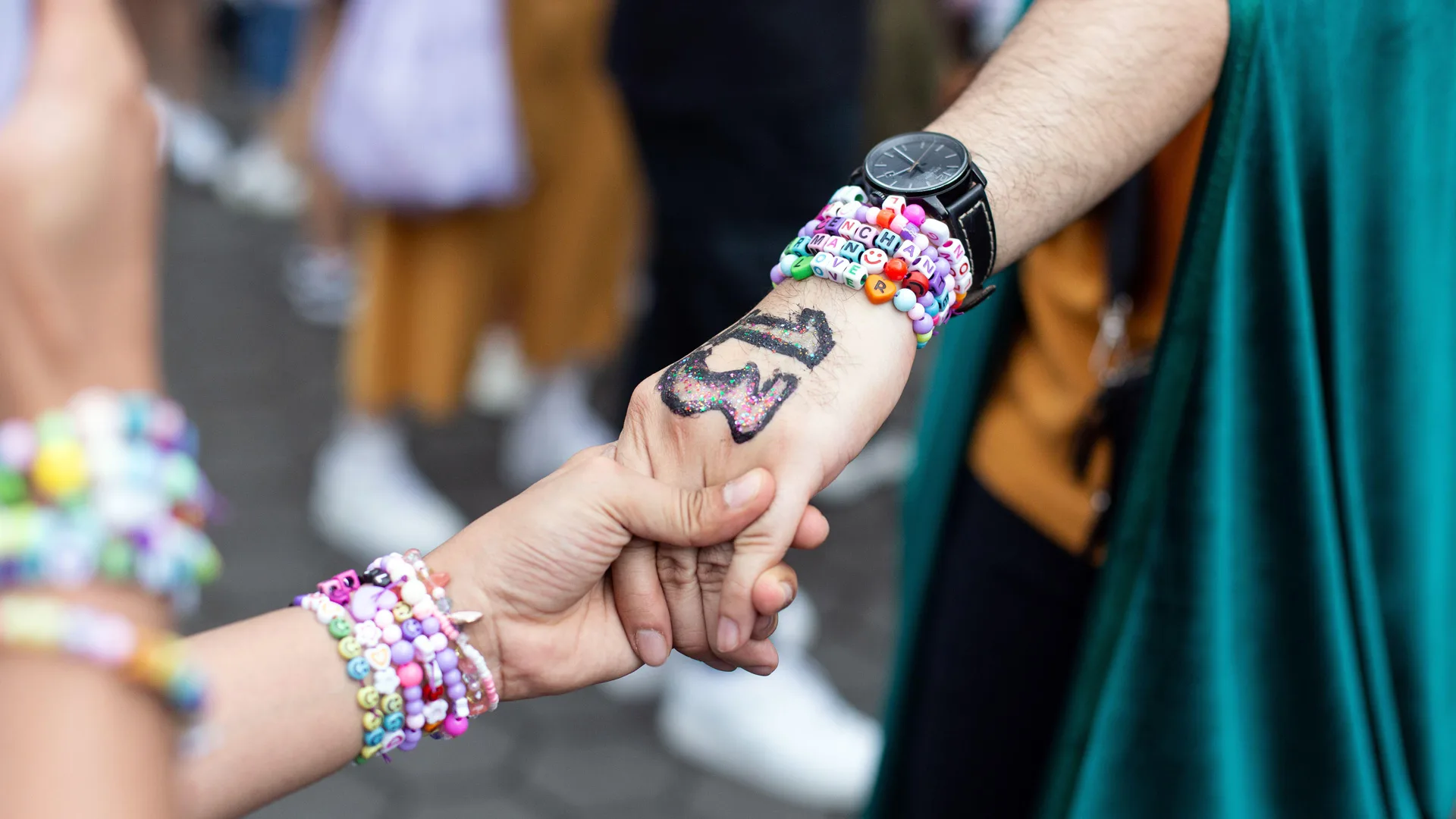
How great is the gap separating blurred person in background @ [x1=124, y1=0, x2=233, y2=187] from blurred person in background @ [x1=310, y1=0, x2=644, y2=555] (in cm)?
326

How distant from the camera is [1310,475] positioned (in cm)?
119

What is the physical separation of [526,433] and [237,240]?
269cm

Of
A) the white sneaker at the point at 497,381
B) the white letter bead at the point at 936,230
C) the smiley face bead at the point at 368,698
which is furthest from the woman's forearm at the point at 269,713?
the white sneaker at the point at 497,381

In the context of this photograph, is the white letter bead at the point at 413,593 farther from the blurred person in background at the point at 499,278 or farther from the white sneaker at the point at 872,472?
the white sneaker at the point at 872,472

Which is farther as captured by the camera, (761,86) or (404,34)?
(404,34)

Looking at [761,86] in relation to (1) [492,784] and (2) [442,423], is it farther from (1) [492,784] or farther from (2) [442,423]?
(2) [442,423]

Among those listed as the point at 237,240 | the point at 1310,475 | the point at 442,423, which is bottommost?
the point at 442,423

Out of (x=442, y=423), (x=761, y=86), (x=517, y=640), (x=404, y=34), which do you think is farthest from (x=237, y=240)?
(x=517, y=640)

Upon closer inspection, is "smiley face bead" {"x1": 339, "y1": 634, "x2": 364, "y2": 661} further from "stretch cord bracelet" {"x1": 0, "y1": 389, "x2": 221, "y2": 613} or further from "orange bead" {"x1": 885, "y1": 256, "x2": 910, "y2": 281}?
"orange bead" {"x1": 885, "y1": 256, "x2": 910, "y2": 281}

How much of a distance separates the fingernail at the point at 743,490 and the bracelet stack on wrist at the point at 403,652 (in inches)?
12.0

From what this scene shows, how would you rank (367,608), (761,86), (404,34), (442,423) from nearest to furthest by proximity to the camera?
(367,608) < (761,86) < (404,34) < (442,423)

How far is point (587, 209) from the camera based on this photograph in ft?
11.4

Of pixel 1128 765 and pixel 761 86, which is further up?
pixel 761 86

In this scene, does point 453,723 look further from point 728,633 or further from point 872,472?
point 872,472
